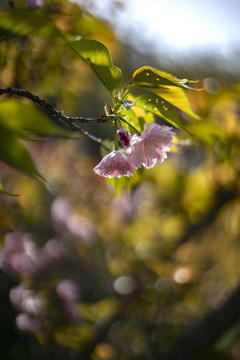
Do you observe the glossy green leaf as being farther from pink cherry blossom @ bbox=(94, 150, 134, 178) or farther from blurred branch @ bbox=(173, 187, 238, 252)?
blurred branch @ bbox=(173, 187, 238, 252)

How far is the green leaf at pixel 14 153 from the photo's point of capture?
0.36 metres

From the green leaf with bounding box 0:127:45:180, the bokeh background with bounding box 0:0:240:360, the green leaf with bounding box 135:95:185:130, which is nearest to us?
the green leaf with bounding box 0:127:45:180

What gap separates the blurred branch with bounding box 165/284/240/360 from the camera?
104cm

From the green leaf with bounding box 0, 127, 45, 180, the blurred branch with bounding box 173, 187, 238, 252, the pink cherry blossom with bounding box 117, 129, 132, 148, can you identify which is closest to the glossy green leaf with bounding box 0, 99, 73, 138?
the green leaf with bounding box 0, 127, 45, 180

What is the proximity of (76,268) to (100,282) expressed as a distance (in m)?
0.35

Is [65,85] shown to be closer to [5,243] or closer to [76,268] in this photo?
[5,243]

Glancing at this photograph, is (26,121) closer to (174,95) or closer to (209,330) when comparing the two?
(174,95)

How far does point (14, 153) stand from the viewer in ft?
1.19

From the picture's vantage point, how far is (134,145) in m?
0.48

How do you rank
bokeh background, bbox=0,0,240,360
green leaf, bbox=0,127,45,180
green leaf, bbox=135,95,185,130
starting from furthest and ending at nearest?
bokeh background, bbox=0,0,240,360 < green leaf, bbox=135,95,185,130 < green leaf, bbox=0,127,45,180

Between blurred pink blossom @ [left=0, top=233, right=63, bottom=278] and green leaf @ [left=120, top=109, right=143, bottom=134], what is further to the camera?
blurred pink blossom @ [left=0, top=233, right=63, bottom=278]

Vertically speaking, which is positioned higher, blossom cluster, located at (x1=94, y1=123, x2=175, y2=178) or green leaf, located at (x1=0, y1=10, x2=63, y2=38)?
green leaf, located at (x1=0, y1=10, x2=63, y2=38)

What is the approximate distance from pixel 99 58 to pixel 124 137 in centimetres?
11

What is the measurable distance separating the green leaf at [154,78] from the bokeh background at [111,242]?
0.51ft
